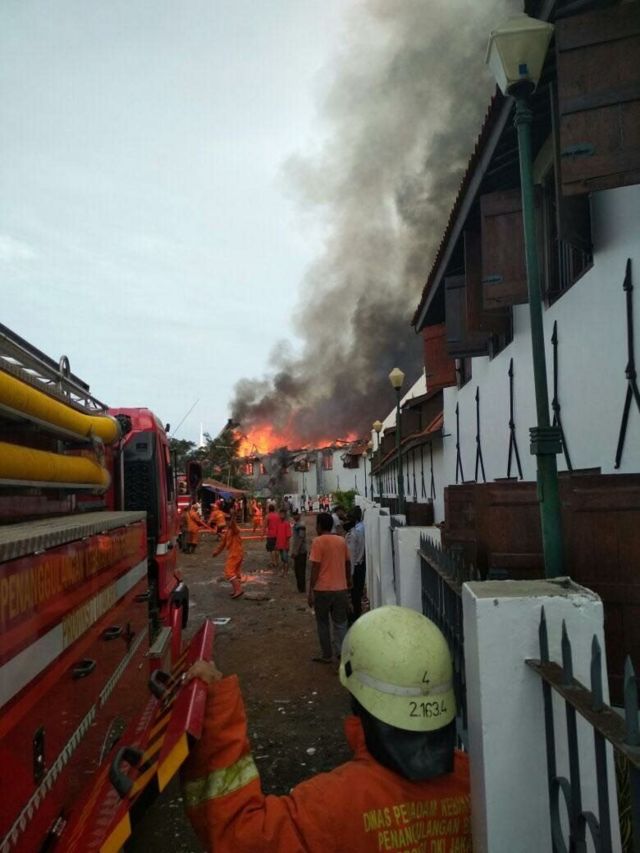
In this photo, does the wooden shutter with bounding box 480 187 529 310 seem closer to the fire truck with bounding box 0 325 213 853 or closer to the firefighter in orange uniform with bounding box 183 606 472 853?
the fire truck with bounding box 0 325 213 853

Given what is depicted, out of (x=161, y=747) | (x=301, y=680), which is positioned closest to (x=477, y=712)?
(x=161, y=747)

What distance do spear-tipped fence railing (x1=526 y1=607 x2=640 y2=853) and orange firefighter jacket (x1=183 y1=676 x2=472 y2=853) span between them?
340 millimetres

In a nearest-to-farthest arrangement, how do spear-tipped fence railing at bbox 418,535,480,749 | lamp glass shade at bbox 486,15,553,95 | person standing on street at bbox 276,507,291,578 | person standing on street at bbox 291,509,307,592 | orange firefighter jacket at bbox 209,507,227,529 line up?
spear-tipped fence railing at bbox 418,535,480,749 → lamp glass shade at bbox 486,15,553,95 → person standing on street at bbox 291,509,307,592 → person standing on street at bbox 276,507,291,578 → orange firefighter jacket at bbox 209,507,227,529

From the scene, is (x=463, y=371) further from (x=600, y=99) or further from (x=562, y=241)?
(x=600, y=99)

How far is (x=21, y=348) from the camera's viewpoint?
2.82 metres

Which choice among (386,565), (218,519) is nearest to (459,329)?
(386,565)

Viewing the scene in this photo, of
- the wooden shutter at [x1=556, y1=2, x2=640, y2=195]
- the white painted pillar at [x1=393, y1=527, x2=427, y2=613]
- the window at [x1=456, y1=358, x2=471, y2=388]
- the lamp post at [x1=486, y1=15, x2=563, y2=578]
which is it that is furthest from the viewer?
the window at [x1=456, y1=358, x2=471, y2=388]

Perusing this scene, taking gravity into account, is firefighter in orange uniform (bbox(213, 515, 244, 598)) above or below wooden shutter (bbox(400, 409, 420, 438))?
below

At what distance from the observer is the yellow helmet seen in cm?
171

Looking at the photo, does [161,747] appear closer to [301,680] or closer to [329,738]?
[329,738]

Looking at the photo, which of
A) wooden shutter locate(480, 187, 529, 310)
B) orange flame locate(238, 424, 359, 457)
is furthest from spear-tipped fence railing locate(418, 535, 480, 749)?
orange flame locate(238, 424, 359, 457)

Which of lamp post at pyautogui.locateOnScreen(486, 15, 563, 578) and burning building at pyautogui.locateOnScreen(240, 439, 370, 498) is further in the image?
burning building at pyautogui.locateOnScreen(240, 439, 370, 498)

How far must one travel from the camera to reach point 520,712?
5.59 feet

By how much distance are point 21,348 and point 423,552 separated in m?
2.85
